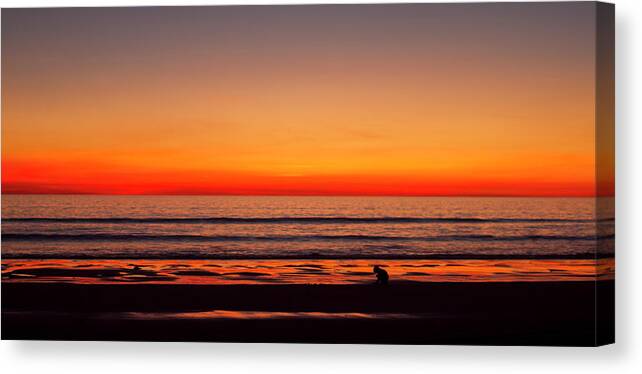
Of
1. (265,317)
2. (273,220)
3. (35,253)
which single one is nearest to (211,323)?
(265,317)

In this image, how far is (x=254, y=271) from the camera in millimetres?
5734

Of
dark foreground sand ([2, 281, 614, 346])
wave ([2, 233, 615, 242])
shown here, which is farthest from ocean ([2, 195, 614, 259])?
dark foreground sand ([2, 281, 614, 346])

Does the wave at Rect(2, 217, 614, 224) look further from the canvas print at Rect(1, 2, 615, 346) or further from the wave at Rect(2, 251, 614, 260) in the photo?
the wave at Rect(2, 251, 614, 260)

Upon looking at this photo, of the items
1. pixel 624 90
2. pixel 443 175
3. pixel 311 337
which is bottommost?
pixel 311 337

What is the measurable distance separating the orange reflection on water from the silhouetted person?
2cm

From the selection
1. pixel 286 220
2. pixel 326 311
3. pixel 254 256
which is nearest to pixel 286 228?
pixel 286 220

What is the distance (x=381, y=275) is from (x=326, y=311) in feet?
1.18

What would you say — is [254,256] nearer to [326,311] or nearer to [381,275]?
[326,311]

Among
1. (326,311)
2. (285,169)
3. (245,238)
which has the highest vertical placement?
(285,169)

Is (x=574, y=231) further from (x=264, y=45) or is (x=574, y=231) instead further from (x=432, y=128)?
(x=264, y=45)

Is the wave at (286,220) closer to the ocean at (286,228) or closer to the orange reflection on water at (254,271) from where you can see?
the ocean at (286,228)

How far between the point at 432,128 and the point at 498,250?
760 mm

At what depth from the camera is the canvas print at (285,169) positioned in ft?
18.7

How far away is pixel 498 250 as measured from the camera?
229 inches
